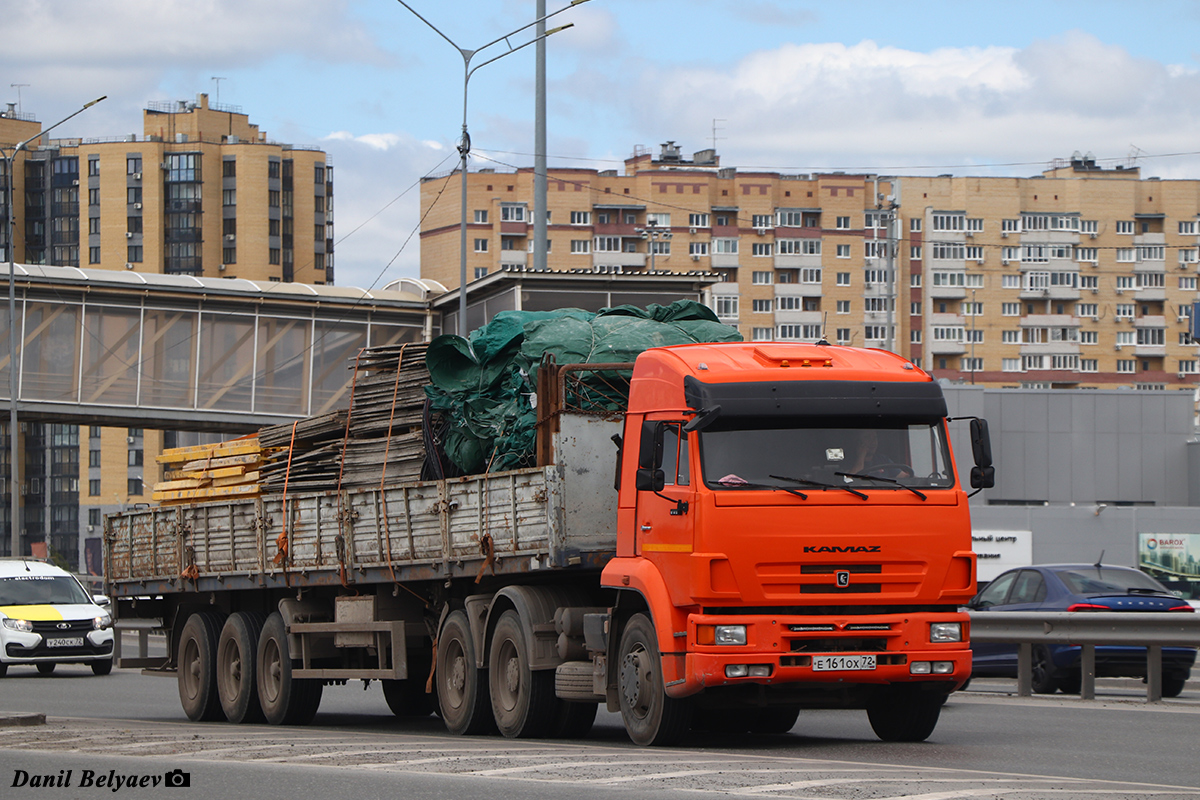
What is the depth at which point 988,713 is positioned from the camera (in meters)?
15.7

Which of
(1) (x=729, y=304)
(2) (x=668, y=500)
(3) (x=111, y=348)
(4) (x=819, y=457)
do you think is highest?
(1) (x=729, y=304)

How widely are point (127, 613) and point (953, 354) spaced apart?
4416 inches

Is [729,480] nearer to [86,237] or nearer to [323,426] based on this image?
[323,426]

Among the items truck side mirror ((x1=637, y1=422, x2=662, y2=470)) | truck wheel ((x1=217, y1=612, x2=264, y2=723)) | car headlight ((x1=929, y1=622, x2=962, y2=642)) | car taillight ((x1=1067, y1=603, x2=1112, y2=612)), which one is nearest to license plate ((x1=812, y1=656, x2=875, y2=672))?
car headlight ((x1=929, y1=622, x2=962, y2=642))

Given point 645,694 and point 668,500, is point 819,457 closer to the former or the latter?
point 668,500

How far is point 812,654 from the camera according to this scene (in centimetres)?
1096

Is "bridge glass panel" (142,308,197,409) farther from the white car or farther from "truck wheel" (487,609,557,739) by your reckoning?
"truck wheel" (487,609,557,739)

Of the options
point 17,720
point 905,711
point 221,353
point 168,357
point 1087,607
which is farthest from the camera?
point 221,353

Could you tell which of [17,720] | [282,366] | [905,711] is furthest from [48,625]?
[282,366]

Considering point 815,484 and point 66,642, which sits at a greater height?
point 815,484

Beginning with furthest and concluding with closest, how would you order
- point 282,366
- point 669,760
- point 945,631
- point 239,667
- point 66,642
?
point 282,366 → point 66,642 → point 239,667 → point 945,631 → point 669,760

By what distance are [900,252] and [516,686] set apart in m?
116

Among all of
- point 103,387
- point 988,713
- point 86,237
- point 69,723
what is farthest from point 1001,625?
point 86,237

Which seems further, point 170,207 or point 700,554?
point 170,207
